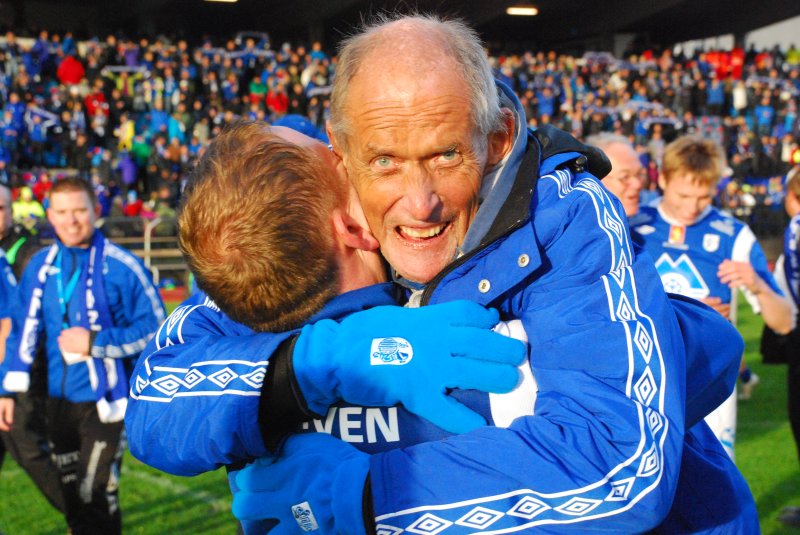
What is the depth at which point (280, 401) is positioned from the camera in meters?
1.67

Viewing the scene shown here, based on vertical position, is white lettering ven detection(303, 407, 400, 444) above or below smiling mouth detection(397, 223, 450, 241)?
below

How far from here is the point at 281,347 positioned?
5.64 feet

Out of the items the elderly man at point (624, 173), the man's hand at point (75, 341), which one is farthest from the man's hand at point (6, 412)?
the elderly man at point (624, 173)

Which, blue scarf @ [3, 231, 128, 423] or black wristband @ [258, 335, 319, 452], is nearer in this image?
black wristband @ [258, 335, 319, 452]

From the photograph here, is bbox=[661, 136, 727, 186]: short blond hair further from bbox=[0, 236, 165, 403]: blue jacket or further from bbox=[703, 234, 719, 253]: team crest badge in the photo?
bbox=[0, 236, 165, 403]: blue jacket

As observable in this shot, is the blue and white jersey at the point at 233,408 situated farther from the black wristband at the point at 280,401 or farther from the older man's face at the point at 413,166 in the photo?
the older man's face at the point at 413,166

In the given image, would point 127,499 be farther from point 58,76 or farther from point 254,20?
point 254,20

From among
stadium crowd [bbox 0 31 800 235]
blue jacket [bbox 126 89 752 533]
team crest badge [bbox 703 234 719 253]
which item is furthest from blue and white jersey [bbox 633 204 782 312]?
stadium crowd [bbox 0 31 800 235]

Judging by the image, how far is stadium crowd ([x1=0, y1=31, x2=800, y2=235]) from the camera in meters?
22.4

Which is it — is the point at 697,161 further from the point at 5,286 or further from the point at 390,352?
the point at 5,286

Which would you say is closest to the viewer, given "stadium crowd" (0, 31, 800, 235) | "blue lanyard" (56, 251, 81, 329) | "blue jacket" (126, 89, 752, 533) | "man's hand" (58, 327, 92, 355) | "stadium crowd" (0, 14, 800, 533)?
"blue jacket" (126, 89, 752, 533)

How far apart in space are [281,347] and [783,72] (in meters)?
34.5

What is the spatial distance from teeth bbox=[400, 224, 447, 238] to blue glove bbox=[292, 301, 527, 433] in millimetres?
271

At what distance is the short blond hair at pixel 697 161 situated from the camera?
17.8ft
